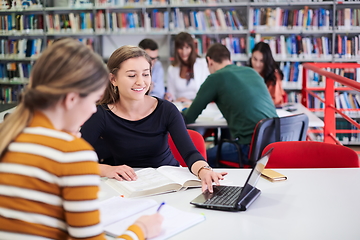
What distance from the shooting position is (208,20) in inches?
210

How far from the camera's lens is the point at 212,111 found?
3.45 meters

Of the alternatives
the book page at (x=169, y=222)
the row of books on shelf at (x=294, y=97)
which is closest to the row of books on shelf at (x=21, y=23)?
the row of books on shelf at (x=294, y=97)

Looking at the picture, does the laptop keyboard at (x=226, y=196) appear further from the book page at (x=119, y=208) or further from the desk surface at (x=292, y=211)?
the book page at (x=119, y=208)

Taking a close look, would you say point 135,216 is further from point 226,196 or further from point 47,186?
point 47,186

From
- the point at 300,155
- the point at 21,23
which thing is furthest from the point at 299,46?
the point at 21,23

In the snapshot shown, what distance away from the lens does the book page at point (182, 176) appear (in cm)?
150

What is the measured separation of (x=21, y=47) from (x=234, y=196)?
5.12 m

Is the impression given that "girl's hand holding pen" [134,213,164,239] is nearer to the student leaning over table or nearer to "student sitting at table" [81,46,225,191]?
the student leaning over table

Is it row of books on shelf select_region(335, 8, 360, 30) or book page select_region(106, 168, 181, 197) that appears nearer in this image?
book page select_region(106, 168, 181, 197)

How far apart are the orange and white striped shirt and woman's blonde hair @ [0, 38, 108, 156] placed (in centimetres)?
3

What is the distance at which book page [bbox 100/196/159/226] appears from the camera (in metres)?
1.18

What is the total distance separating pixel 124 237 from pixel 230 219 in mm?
392

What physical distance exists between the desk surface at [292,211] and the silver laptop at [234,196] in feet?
0.06

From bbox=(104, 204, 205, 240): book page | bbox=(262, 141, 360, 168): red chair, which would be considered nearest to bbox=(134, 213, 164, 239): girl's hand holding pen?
bbox=(104, 204, 205, 240): book page
